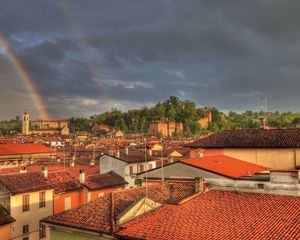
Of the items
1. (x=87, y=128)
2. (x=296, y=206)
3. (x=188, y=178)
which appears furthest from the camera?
(x=87, y=128)

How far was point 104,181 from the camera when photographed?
34031 millimetres

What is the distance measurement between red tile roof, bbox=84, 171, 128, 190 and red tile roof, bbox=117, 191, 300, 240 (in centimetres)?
1718

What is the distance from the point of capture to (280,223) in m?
12.5

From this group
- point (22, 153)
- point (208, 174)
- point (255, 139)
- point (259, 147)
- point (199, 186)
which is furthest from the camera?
point (22, 153)

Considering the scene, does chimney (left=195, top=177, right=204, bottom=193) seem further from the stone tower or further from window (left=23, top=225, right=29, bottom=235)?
the stone tower

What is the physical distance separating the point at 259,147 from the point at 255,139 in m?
1.46

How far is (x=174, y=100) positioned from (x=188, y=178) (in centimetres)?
14562

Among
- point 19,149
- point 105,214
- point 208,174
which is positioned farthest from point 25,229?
point 19,149

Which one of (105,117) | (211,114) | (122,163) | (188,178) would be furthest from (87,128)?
(188,178)

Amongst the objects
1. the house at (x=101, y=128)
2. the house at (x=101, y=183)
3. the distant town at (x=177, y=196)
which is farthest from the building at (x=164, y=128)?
the house at (x=101, y=183)

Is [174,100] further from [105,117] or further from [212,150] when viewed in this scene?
[212,150]

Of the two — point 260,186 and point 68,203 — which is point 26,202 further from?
point 260,186

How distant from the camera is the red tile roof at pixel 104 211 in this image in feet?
48.7

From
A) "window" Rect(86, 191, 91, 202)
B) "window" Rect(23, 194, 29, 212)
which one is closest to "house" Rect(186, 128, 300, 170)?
"window" Rect(86, 191, 91, 202)
